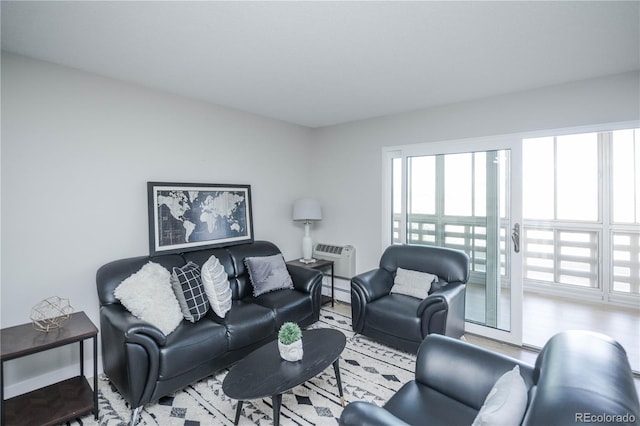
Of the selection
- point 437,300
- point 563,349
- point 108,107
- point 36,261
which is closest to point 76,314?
point 36,261

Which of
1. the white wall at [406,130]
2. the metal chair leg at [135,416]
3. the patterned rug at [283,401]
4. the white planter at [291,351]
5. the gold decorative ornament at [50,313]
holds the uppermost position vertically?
the white wall at [406,130]

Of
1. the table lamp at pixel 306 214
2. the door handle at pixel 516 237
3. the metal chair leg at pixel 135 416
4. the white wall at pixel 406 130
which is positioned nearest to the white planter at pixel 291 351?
the metal chair leg at pixel 135 416

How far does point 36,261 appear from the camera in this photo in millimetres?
2479

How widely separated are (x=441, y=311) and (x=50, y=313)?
10.6 feet

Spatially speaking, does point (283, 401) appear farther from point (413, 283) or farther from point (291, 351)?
point (413, 283)

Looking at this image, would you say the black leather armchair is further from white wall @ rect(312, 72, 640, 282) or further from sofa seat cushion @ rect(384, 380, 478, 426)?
sofa seat cushion @ rect(384, 380, 478, 426)

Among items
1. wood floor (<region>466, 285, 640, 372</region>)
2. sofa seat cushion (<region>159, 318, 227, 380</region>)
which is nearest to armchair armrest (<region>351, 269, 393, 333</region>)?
wood floor (<region>466, 285, 640, 372</region>)

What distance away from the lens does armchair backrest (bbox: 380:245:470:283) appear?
3.32 meters

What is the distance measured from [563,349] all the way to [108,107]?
3680mm

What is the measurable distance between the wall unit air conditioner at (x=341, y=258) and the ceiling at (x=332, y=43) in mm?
2240

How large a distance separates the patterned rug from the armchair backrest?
1001mm

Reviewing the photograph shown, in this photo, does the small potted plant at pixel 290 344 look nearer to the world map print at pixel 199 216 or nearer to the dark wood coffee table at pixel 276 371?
the dark wood coffee table at pixel 276 371

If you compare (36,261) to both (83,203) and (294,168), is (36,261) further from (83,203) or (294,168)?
(294,168)

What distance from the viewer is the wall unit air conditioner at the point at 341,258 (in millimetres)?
4523
